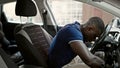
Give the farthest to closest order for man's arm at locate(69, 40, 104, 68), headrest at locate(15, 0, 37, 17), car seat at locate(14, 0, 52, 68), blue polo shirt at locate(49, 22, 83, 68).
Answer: headrest at locate(15, 0, 37, 17)
car seat at locate(14, 0, 52, 68)
blue polo shirt at locate(49, 22, 83, 68)
man's arm at locate(69, 40, 104, 68)

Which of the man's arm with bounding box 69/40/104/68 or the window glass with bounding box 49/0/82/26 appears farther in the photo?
the window glass with bounding box 49/0/82/26

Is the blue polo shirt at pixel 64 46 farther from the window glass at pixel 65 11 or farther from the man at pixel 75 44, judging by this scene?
the window glass at pixel 65 11

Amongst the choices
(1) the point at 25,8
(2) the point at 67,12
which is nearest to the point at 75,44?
(1) the point at 25,8

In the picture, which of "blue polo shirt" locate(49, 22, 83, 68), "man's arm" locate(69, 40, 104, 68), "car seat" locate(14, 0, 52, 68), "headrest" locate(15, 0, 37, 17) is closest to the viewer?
"man's arm" locate(69, 40, 104, 68)

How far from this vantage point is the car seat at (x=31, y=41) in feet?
11.2

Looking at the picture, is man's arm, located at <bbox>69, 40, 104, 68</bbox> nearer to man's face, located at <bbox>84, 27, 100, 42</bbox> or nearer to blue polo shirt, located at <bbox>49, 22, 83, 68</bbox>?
blue polo shirt, located at <bbox>49, 22, 83, 68</bbox>

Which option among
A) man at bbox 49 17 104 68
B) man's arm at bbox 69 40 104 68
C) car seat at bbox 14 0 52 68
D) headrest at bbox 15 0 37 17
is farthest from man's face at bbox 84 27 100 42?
headrest at bbox 15 0 37 17

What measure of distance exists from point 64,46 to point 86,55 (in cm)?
43

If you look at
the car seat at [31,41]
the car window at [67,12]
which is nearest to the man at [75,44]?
the car seat at [31,41]

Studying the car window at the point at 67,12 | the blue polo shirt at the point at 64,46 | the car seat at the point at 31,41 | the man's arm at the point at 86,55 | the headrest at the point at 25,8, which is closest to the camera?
the man's arm at the point at 86,55

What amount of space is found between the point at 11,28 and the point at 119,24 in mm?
2352

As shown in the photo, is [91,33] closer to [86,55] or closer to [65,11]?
[86,55]

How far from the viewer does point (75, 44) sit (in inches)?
121

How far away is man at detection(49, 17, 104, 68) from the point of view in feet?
9.79
